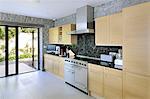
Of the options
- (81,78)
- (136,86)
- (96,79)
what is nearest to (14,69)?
(81,78)

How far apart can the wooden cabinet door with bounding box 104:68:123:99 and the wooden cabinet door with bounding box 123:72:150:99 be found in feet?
0.42

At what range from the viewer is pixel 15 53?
5.78m

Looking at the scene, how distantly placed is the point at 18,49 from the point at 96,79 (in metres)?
3.94

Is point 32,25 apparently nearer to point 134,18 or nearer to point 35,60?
point 35,60

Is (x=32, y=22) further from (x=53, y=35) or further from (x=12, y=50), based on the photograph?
(x=12, y=50)

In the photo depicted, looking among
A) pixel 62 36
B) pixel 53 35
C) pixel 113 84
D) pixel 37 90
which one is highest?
pixel 53 35

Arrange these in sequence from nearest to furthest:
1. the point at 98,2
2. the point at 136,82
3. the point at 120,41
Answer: the point at 136,82
the point at 120,41
the point at 98,2

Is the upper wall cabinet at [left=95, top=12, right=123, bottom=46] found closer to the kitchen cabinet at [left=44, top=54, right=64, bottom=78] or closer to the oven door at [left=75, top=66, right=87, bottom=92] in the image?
the oven door at [left=75, top=66, right=87, bottom=92]

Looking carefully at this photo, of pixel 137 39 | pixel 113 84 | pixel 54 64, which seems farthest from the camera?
pixel 54 64

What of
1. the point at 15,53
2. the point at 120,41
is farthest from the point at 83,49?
the point at 15,53

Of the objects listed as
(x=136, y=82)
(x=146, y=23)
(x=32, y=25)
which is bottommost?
(x=136, y=82)

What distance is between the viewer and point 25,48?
20.5 feet

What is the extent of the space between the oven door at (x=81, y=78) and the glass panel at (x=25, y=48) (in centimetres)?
315

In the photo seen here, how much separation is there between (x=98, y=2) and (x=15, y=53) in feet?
13.1
